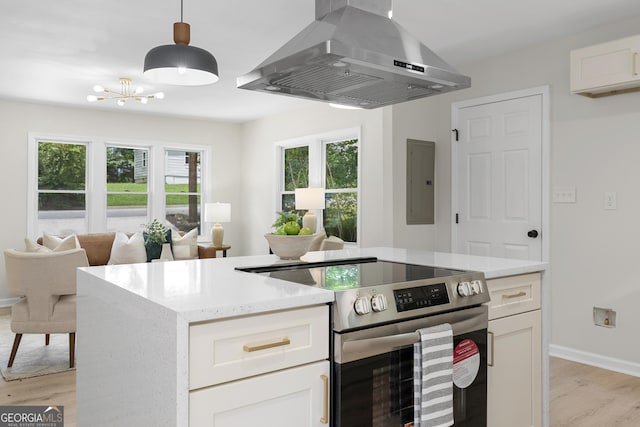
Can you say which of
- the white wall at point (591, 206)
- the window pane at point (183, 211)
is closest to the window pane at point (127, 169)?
the window pane at point (183, 211)

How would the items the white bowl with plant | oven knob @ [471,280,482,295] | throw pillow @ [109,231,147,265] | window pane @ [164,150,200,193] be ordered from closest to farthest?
1. oven knob @ [471,280,482,295]
2. the white bowl with plant
3. throw pillow @ [109,231,147,265]
4. window pane @ [164,150,200,193]

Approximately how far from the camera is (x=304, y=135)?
20.2ft

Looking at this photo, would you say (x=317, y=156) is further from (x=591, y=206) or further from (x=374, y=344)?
(x=374, y=344)

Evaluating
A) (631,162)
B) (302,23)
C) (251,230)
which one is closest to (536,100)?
(631,162)

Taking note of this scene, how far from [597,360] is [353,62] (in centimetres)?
309

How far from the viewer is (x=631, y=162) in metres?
3.45

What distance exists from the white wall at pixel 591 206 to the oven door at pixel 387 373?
2185mm

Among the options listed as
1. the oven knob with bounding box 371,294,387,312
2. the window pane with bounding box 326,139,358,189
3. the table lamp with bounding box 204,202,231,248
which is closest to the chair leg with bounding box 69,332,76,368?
the oven knob with bounding box 371,294,387,312

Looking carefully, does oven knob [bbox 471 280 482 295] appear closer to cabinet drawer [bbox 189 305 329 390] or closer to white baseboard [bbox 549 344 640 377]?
cabinet drawer [bbox 189 305 329 390]

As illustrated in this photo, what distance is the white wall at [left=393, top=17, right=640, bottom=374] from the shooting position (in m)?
3.46

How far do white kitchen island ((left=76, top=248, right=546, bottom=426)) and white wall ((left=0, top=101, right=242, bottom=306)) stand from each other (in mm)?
4740

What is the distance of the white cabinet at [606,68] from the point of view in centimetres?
318

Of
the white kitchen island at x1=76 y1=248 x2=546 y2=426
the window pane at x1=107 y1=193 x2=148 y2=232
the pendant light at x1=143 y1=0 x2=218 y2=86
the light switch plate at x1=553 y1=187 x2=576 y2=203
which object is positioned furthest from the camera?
the window pane at x1=107 y1=193 x2=148 y2=232

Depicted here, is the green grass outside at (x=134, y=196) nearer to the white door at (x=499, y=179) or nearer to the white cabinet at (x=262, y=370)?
the white door at (x=499, y=179)
